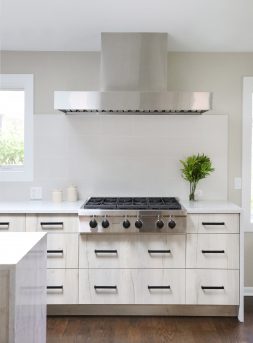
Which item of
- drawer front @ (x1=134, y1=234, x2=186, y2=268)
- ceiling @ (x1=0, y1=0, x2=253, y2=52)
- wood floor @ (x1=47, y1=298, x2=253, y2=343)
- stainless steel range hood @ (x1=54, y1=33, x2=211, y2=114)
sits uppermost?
ceiling @ (x1=0, y1=0, x2=253, y2=52)

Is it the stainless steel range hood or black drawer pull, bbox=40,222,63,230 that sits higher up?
the stainless steel range hood

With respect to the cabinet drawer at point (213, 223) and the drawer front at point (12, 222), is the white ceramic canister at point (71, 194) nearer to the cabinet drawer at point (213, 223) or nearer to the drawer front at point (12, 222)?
the drawer front at point (12, 222)

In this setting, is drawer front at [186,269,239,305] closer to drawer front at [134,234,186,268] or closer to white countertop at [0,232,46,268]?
drawer front at [134,234,186,268]

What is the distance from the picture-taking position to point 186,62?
3861 mm

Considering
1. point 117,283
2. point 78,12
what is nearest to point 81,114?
point 78,12

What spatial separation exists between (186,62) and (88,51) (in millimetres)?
910

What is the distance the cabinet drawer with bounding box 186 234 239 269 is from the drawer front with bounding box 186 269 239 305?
68 millimetres

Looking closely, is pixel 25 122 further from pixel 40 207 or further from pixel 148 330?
pixel 148 330

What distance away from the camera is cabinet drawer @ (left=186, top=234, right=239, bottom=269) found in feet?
10.7

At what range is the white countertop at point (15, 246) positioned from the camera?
1.60m

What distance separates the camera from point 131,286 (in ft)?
10.7

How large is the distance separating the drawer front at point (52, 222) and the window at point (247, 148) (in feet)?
5.30

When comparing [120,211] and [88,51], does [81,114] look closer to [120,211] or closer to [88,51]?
[88,51]

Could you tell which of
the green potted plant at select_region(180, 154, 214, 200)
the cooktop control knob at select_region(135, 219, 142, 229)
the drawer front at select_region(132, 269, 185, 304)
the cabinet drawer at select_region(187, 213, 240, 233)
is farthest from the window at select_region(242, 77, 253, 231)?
the cooktop control knob at select_region(135, 219, 142, 229)
